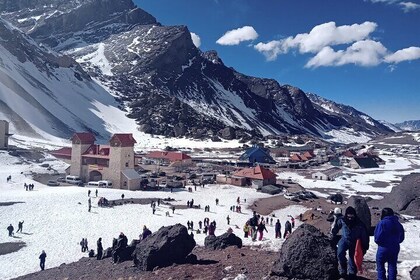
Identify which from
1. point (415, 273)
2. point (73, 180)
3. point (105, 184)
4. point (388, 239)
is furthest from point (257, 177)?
point (388, 239)

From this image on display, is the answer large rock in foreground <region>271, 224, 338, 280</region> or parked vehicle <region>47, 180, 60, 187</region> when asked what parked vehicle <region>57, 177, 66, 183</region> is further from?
large rock in foreground <region>271, 224, 338, 280</region>

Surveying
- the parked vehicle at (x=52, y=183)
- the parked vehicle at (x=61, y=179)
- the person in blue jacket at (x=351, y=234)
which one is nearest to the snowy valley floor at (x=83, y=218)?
the parked vehicle at (x=52, y=183)

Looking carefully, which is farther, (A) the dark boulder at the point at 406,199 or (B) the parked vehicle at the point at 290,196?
(B) the parked vehicle at the point at 290,196

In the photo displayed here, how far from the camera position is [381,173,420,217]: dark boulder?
37.6 metres

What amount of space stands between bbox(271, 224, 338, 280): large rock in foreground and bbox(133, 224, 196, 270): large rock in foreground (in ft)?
17.6

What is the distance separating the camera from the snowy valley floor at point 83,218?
76.7 ft

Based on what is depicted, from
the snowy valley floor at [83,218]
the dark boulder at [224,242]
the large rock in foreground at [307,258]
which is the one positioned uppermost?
the large rock in foreground at [307,258]

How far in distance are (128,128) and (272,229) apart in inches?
4714

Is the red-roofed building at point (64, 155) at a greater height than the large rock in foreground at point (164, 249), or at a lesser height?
greater

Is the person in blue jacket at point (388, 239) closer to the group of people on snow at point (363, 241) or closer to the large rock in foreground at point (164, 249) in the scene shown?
the group of people on snow at point (363, 241)

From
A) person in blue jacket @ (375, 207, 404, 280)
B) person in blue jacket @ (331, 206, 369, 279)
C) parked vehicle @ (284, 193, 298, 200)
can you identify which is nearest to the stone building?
parked vehicle @ (284, 193, 298, 200)

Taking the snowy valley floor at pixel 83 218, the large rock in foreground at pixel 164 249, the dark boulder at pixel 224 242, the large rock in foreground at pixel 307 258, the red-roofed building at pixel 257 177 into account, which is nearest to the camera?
the large rock in foreground at pixel 307 258

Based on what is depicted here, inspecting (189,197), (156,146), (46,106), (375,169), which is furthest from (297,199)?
(46,106)

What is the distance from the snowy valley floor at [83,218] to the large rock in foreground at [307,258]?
10.4ft
